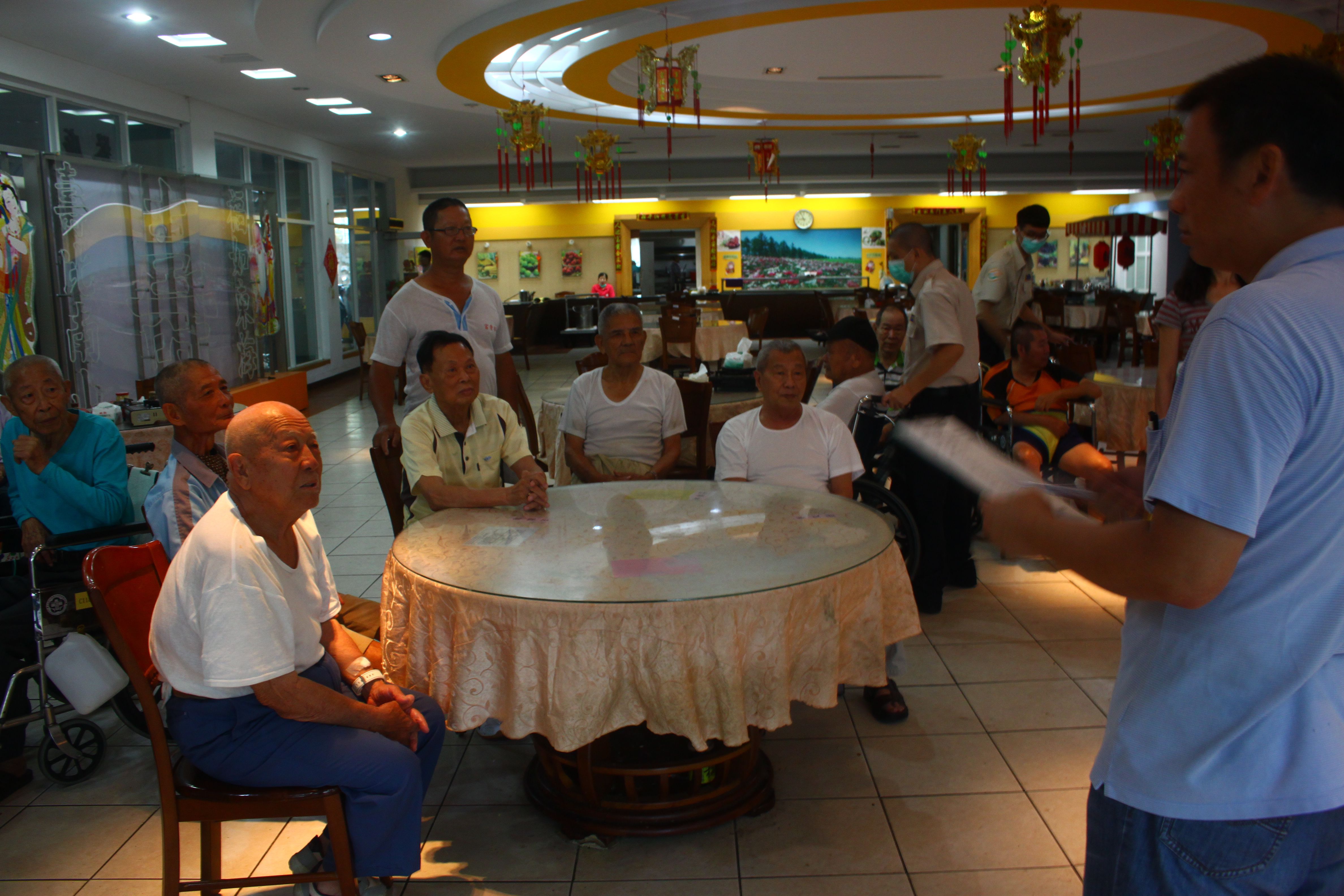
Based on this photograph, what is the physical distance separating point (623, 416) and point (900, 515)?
4.05 feet

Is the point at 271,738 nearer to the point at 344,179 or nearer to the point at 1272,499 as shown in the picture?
the point at 1272,499

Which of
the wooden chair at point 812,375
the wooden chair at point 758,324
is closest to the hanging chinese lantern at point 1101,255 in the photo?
the wooden chair at point 758,324

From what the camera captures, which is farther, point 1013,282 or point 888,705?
point 1013,282

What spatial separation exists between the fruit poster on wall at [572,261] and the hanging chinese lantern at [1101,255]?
35.6 feet

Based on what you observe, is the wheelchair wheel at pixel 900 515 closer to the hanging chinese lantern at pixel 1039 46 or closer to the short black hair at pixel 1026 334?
the short black hair at pixel 1026 334

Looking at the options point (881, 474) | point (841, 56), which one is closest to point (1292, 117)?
point (881, 474)

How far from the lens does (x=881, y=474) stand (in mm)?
4223

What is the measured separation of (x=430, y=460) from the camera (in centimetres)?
302

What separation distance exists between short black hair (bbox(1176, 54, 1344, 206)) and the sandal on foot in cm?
224

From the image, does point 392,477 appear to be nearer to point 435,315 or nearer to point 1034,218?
point 435,315

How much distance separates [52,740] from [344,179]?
12810 mm

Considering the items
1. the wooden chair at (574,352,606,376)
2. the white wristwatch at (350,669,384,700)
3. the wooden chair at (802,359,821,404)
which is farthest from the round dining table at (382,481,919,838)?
the wooden chair at (574,352,606,376)

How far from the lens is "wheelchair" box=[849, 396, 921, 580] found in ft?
12.8

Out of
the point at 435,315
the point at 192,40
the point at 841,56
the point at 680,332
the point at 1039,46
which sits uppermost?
the point at 841,56
